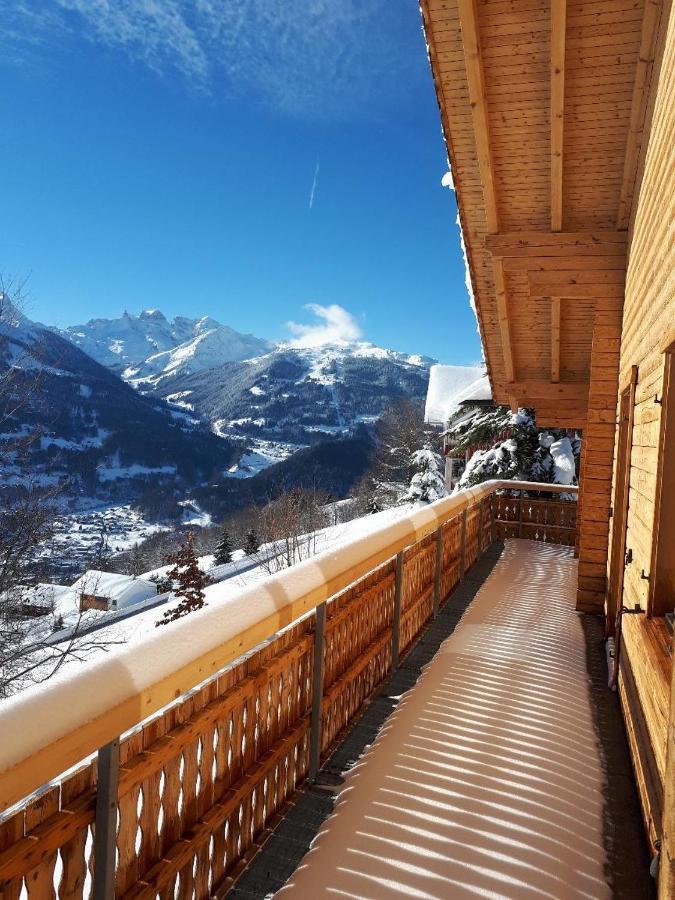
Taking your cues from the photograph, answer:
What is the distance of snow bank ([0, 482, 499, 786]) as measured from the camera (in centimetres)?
129

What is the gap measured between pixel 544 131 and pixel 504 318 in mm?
3128

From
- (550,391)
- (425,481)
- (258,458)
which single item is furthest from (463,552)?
(258,458)

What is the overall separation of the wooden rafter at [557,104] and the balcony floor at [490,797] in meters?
4.34

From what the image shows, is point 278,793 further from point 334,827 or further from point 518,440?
point 518,440

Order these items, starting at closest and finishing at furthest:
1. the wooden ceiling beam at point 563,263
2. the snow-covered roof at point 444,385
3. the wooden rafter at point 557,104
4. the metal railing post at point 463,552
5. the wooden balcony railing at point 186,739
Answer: the wooden balcony railing at point 186,739, the wooden rafter at point 557,104, the wooden ceiling beam at point 563,263, the metal railing post at point 463,552, the snow-covered roof at point 444,385

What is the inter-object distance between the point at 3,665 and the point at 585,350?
48.6 ft

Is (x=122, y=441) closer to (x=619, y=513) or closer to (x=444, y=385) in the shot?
(x=444, y=385)

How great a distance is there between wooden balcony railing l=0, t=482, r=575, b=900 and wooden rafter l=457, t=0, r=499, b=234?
369cm

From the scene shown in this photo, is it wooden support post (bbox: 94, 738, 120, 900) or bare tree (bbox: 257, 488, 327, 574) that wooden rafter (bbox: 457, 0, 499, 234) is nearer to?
wooden support post (bbox: 94, 738, 120, 900)

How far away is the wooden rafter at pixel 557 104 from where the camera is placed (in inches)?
173

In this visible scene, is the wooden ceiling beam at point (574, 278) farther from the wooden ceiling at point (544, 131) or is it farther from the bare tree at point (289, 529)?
the bare tree at point (289, 529)

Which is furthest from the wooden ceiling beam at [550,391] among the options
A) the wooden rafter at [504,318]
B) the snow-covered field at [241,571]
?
the snow-covered field at [241,571]

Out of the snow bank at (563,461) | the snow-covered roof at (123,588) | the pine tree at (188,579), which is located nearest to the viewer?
the snow bank at (563,461)

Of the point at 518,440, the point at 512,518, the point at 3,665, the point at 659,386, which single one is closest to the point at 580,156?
A: the point at 659,386
